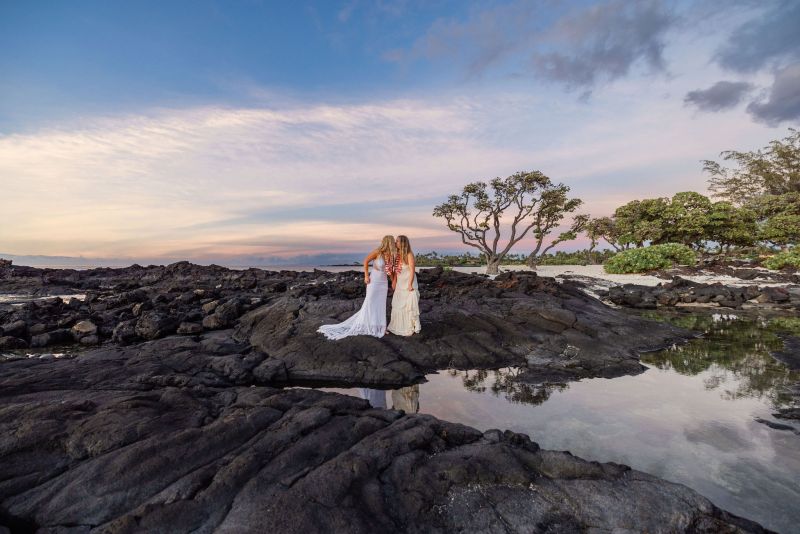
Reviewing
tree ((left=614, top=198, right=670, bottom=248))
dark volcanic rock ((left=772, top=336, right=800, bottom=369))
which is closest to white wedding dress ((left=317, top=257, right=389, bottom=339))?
dark volcanic rock ((left=772, top=336, right=800, bottom=369))

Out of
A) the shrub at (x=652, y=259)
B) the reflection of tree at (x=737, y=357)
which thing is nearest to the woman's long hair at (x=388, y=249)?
the reflection of tree at (x=737, y=357)

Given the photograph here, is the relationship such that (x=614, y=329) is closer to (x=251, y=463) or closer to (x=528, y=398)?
(x=528, y=398)

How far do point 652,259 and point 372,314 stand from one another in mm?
34439

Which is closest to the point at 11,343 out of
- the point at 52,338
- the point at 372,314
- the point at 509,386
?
the point at 52,338

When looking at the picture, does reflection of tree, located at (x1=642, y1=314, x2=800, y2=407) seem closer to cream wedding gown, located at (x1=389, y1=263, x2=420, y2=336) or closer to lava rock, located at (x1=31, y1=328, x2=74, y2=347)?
cream wedding gown, located at (x1=389, y1=263, x2=420, y2=336)

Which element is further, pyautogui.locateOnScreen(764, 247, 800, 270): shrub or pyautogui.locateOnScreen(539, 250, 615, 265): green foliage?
pyautogui.locateOnScreen(539, 250, 615, 265): green foliage

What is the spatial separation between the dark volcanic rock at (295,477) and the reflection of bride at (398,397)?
7.79 feet

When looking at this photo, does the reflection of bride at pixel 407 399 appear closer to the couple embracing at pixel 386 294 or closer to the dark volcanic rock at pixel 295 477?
the dark volcanic rock at pixel 295 477

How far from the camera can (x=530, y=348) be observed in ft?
43.5

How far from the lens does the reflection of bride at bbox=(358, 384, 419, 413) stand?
29.6 feet

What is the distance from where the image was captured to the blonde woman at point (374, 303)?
12398 mm

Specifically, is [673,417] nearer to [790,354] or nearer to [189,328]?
[790,354]

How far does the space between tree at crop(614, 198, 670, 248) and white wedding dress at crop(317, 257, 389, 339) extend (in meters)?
39.3

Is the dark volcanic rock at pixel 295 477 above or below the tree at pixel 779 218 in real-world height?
below
